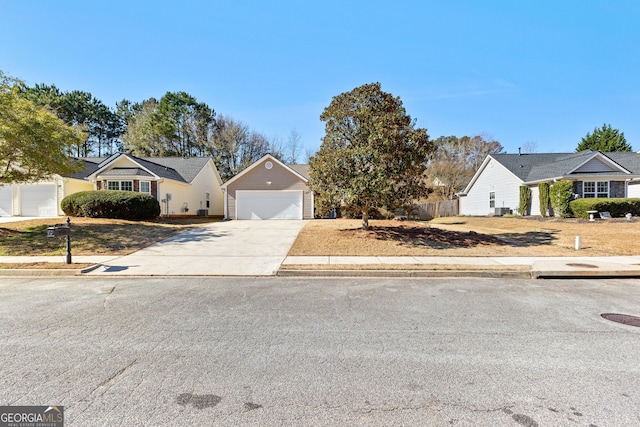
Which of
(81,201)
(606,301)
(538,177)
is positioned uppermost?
(538,177)

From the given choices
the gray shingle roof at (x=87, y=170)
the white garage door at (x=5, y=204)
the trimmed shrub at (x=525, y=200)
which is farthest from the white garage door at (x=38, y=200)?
the trimmed shrub at (x=525, y=200)

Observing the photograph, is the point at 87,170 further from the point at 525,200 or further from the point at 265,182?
the point at 525,200

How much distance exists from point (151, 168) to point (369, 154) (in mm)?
16306

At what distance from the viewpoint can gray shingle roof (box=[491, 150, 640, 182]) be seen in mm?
21972

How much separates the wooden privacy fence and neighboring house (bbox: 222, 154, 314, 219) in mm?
14421

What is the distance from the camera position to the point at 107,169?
20781 millimetres

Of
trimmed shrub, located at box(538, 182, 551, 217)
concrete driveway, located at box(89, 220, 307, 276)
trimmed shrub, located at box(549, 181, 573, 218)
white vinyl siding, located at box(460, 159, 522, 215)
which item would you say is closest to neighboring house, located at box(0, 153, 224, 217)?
concrete driveway, located at box(89, 220, 307, 276)

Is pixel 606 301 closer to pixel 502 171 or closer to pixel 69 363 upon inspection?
pixel 69 363

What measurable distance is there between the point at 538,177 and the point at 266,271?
75.1ft

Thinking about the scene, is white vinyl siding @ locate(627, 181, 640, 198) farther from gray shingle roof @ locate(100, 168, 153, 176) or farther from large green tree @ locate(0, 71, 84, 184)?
large green tree @ locate(0, 71, 84, 184)

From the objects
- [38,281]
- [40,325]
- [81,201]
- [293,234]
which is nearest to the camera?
[40,325]

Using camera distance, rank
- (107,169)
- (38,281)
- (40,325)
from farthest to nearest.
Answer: (107,169)
(38,281)
(40,325)

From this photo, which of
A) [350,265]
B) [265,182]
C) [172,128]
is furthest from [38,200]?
[350,265]

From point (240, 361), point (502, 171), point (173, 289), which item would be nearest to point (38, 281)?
point (173, 289)
